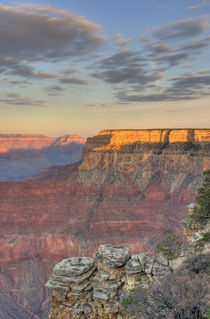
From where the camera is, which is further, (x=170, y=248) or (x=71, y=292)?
(x=170, y=248)

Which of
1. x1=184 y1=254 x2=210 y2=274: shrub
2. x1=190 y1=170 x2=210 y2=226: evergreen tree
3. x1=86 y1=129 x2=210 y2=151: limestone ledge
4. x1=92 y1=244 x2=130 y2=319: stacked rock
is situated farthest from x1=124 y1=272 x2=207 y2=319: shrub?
x1=86 y1=129 x2=210 y2=151: limestone ledge

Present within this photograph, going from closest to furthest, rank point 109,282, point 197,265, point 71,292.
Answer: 1. point 197,265
2. point 71,292
3. point 109,282

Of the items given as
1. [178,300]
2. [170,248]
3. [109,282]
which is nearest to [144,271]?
[109,282]

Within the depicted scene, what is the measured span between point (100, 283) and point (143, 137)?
84.8 meters

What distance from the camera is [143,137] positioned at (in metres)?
98.5

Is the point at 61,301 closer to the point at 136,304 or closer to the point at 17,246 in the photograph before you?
the point at 136,304

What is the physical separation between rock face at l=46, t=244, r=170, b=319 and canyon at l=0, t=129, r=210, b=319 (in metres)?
54.8

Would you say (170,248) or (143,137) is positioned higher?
(143,137)

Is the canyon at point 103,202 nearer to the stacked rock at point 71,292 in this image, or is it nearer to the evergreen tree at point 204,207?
the evergreen tree at point 204,207

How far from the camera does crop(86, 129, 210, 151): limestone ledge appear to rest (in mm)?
A: 89500

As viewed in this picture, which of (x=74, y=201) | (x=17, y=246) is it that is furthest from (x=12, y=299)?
(x=74, y=201)

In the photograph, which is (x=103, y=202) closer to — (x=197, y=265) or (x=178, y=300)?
(x=197, y=265)

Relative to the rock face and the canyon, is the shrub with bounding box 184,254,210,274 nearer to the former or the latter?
the rock face

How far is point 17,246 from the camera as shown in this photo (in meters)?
78.9
